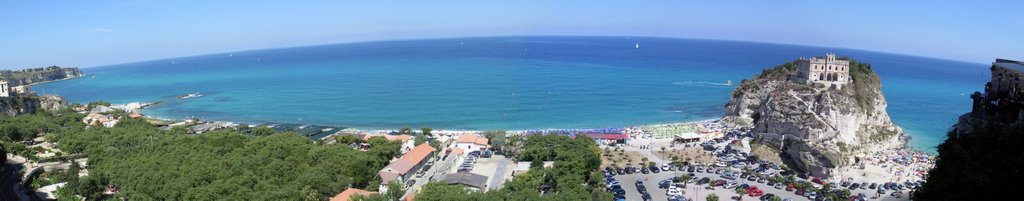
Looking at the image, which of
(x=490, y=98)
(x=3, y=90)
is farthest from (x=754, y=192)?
(x=3, y=90)

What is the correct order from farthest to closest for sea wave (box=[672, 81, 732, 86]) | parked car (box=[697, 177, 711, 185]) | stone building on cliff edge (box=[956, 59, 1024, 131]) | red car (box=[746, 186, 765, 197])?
sea wave (box=[672, 81, 732, 86]) < parked car (box=[697, 177, 711, 185]) < red car (box=[746, 186, 765, 197]) < stone building on cliff edge (box=[956, 59, 1024, 131])

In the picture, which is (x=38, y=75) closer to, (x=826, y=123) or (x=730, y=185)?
(x=730, y=185)

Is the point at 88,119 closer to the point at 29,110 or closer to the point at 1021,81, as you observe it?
the point at 29,110

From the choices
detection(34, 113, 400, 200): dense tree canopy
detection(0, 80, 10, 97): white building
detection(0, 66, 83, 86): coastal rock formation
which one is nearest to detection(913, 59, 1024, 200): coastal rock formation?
detection(34, 113, 400, 200): dense tree canopy

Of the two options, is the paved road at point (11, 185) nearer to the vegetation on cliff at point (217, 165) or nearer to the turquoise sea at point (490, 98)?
the vegetation on cliff at point (217, 165)

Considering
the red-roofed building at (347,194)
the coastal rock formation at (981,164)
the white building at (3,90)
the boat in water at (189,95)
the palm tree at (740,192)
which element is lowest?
the palm tree at (740,192)

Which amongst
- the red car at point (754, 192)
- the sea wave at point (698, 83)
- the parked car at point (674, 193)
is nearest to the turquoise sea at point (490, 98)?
the sea wave at point (698, 83)

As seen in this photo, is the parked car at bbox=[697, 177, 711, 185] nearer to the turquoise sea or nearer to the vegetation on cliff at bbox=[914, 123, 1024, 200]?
the vegetation on cliff at bbox=[914, 123, 1024, 200]
